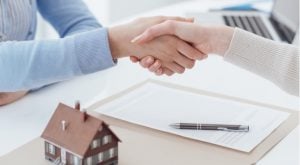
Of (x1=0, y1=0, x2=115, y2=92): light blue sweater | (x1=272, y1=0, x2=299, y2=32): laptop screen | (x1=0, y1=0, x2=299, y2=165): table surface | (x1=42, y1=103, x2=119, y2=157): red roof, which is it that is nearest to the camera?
(x1=42, y1=103, x2=119, y2=157): red roof

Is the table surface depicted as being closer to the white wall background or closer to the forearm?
the forearm

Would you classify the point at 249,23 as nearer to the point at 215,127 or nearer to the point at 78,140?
the point at 215,127

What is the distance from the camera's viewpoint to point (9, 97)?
1102 millimetres

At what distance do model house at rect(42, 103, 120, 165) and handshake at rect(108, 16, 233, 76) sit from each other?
32 cm

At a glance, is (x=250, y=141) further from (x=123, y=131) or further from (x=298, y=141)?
(x=123, y=131)

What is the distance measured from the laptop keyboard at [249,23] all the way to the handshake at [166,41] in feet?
1.60

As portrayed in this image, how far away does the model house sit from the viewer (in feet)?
2.53

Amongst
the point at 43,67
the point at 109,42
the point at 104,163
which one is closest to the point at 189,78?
the point at 109,42

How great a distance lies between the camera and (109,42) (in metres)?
1.09

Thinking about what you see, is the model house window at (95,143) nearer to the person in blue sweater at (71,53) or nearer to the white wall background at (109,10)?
the person in blue sweater at (71,53)

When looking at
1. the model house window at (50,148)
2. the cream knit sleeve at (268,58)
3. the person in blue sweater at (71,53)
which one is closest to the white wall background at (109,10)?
the person in blue sweater at (71,53)

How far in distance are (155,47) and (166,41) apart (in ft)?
0.09

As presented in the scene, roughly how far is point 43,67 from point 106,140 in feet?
1.11

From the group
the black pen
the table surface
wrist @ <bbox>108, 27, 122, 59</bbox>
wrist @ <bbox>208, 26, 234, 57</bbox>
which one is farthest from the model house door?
wrist @ <bbox>208, 26, 234, 57</bbox>
